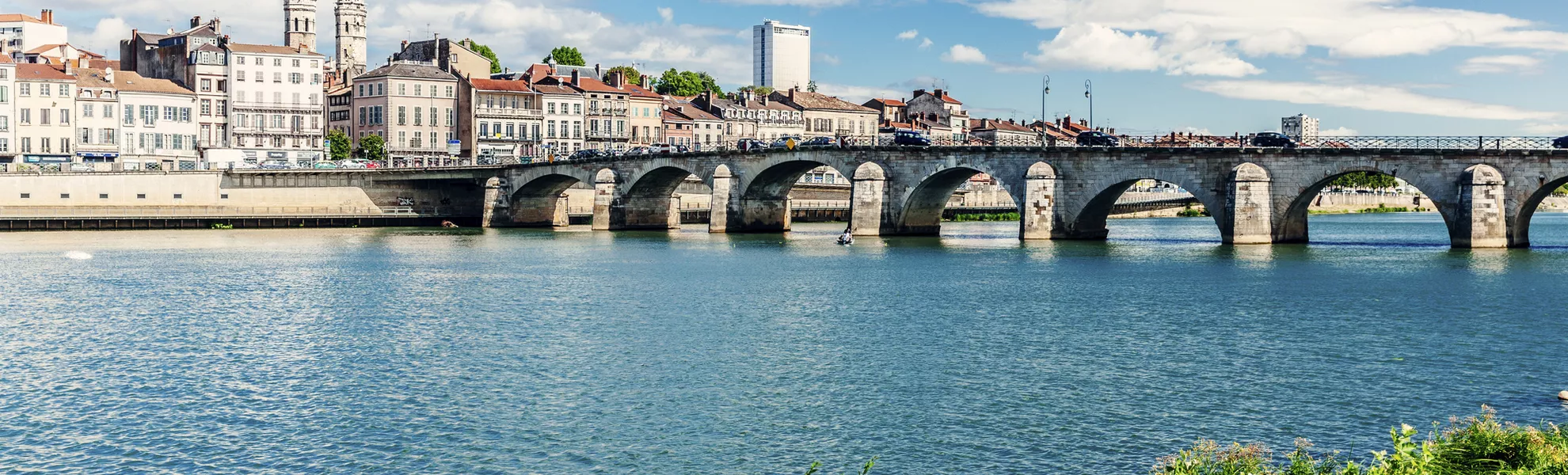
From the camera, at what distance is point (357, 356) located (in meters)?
41.2

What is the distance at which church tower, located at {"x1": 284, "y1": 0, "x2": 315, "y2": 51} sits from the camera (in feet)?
637

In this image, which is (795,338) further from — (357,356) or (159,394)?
(159,394)

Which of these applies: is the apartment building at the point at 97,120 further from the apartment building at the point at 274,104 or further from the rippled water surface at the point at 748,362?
the rippled water surface at the point at 748,362

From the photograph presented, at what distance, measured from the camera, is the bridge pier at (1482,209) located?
3073 inches

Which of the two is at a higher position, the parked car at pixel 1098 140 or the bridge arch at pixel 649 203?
the parked car at pixel 1098 140

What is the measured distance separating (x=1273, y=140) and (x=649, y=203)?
173ft

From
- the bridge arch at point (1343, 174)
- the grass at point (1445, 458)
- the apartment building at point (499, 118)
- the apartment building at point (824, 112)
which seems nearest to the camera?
the grass at point (1445, 458)

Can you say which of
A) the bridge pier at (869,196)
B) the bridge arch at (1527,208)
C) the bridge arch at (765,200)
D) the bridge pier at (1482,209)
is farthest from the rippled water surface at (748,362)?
the bridge arch at (765,200)

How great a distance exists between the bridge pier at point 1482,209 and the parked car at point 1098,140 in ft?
66.8

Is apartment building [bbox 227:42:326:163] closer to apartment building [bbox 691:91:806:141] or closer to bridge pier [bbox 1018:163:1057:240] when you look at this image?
apartment building [bbox 691:91:806:141]

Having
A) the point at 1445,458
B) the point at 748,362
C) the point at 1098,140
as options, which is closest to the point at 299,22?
the point at 1098,140

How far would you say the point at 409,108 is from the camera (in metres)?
150

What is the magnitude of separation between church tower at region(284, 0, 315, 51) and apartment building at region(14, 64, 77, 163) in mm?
59364

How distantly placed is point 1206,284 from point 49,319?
4397cm
